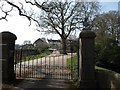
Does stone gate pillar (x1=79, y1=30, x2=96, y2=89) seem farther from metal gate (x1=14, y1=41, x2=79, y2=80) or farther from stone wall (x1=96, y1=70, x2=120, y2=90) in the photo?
metal gate (x1=14, y1=41, x2=79, y2=80)

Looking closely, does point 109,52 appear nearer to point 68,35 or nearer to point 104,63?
point 104,63

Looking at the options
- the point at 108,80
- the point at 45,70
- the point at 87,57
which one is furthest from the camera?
the point at 45,70

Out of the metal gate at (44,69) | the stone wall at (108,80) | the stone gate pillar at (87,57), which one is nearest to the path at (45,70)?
the metal gate at (44,69)

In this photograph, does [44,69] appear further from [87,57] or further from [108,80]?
[108,80]

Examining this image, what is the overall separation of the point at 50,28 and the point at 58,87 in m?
36.3

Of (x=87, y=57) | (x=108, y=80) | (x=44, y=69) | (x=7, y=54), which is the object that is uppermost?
(x=7, y=54)

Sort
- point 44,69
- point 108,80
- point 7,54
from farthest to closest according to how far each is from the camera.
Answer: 1. point 44,69
2. point 7,54
3. point 108,80

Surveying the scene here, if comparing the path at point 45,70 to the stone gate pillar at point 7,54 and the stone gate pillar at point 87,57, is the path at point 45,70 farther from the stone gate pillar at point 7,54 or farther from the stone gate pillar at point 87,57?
the stone gate pillar at point 87,57

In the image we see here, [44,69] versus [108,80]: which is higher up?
[108,80]

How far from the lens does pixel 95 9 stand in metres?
44.6

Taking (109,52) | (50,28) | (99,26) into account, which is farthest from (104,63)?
(50,28)

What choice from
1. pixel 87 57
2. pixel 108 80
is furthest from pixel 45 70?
pixel 108 80

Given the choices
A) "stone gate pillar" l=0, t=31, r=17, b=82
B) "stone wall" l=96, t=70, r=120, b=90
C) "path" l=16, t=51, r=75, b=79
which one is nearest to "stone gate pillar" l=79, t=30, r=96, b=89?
"stone wall" l=96, t=70, r=120, b=90

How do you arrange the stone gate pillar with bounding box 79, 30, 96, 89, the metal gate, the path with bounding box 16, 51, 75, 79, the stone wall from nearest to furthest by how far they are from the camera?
the stone wall < the stone gate pillar with bounding box 79, 30, 96, 89 < the metal gate < the path with bounding box 16, 51, 75, 79
